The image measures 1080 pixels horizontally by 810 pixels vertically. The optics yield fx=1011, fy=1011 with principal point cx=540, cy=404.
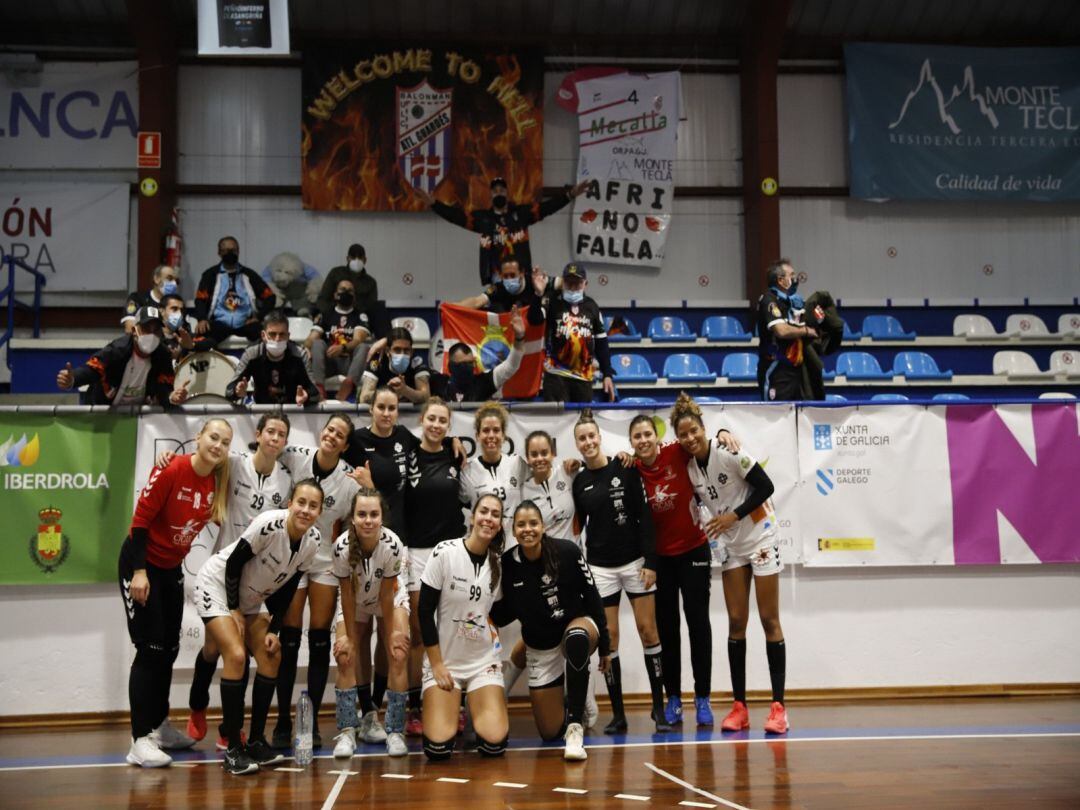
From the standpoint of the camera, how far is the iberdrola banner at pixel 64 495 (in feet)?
22.0

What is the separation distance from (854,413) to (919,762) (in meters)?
2.95

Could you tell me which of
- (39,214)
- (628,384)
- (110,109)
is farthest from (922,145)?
(39,214)

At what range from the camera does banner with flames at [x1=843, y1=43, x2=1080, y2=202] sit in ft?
47.0

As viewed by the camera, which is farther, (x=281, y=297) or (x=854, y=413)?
(x=281, y=297)

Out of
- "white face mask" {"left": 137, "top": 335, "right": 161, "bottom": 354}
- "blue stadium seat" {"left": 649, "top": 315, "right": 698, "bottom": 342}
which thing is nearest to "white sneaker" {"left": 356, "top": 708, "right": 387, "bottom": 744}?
"white face mask" {"left": 137, "top": 335, "right": 161, "bottom": 354}

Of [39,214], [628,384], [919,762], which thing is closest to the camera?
[919,762]

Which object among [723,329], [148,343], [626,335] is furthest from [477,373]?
[723,329]

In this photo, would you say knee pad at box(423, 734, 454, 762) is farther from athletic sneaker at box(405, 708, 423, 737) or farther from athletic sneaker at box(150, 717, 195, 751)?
athletic sneaker at box(150, 717, 195, 751)

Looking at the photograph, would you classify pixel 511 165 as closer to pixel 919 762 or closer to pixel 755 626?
pixel 755 626

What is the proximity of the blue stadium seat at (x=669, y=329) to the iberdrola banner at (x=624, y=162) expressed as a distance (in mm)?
1057

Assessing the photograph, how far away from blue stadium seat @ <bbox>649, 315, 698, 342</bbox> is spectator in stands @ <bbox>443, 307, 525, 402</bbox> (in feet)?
19.0

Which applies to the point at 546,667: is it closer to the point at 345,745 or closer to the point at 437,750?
the point at 437,750

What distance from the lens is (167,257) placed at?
1320cm

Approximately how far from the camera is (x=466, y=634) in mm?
5711
